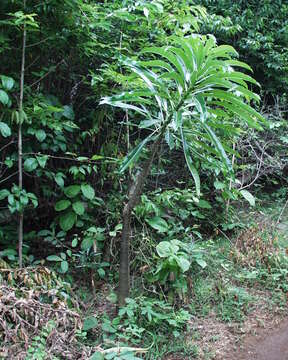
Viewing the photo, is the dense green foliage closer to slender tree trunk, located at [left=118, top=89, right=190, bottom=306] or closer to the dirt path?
slender tree trunk, located at [left=118, top=89, right=190, bottom=306]

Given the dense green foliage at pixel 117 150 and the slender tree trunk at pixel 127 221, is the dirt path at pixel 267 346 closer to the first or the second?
the dense green foliage at pixel 117 150

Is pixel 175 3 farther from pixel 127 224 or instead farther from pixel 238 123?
pixel 127 224

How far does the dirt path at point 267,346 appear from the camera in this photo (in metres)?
1.97

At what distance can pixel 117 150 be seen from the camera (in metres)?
2.72

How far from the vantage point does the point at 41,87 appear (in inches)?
100

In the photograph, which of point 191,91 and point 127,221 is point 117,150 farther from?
point 191,91

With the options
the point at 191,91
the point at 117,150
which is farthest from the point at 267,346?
the point at 117,150

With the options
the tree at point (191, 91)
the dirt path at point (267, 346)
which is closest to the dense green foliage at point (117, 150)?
the tree at point (191, 91)

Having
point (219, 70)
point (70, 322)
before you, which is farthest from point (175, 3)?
point (70, 322)

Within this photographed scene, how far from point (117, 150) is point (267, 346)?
175 cm

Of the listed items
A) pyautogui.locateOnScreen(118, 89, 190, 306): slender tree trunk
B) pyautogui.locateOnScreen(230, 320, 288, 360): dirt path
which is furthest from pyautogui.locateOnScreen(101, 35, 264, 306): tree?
pyautogui.locateOnScreen(230, 320, 288, 360): dirt path

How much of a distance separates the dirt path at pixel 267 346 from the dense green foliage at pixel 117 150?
201 mm

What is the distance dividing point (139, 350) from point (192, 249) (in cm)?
90

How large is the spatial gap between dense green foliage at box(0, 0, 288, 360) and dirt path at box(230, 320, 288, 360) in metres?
0.20
